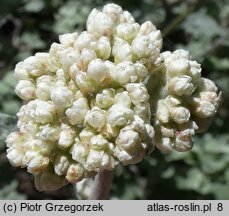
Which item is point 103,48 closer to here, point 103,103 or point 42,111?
point 103,103

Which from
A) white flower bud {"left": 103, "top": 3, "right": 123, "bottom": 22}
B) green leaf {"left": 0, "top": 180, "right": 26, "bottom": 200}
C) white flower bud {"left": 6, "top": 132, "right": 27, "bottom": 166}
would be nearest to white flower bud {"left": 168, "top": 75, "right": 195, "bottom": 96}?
white flower bud {"left": 103, "top": 3, "right": 123, "bottom": 22}

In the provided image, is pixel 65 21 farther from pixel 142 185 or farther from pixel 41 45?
pixel 142 185

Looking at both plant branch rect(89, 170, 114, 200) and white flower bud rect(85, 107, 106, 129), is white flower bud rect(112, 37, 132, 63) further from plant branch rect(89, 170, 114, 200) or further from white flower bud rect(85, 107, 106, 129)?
plant branch rect(89, 170, 114, 200)

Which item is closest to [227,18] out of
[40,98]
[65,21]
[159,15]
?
[159,15]

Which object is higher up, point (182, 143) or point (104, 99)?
point (104, 99)

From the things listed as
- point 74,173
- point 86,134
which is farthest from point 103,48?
point 74,173

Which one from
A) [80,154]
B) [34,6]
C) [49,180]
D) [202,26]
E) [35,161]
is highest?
[80,154]
